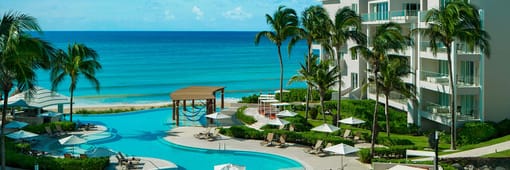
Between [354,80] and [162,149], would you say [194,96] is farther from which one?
[354,80]

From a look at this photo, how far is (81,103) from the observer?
66938 millimetres

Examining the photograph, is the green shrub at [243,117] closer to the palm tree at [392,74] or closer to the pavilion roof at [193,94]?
the pavilion roof at [193,94]

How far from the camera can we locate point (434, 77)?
36.4 metres

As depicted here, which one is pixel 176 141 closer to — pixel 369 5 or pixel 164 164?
pixel 164 164

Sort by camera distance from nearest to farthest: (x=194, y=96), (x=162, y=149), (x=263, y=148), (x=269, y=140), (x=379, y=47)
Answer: (x=379, y=47), (x=263, y=148), (x=269, y=140), (x=162, y=149), (x=194, y=96)

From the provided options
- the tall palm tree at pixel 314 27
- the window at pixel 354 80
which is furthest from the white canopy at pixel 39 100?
the window at pixel 354 80

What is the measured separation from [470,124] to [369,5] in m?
16.7

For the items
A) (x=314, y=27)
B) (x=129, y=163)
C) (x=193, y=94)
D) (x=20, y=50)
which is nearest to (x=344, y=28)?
(x=314, y=27)

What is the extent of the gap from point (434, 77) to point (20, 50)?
24940 mm

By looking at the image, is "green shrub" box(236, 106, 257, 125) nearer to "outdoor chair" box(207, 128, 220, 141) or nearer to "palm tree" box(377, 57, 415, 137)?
"outdoor chair" box(207, 128, 220, 141)

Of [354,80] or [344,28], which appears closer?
[344,28]

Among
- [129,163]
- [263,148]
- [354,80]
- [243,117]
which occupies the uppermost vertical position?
[354,80]

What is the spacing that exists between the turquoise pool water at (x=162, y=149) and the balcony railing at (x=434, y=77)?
11.4 m

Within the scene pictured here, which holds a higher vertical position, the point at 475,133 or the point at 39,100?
the point at 39,100
